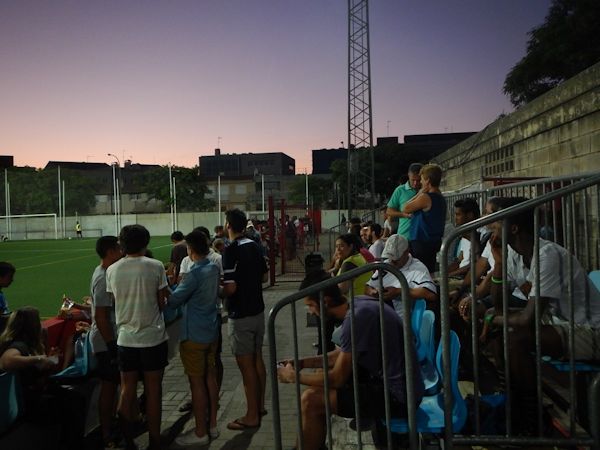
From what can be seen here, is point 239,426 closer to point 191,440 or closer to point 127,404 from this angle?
point 191,440

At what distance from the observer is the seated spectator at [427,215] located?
5008mm

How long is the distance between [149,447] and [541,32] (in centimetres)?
3197

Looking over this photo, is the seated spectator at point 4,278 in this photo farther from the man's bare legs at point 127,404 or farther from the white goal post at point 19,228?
the white goal post at point 19,228

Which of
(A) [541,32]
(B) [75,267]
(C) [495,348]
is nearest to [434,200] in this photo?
(C) [495,348]

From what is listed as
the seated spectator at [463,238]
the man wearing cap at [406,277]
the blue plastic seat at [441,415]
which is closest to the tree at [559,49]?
the seated spectator at [463,238]

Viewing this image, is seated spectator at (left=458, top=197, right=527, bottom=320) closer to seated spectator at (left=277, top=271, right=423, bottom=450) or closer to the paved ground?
seated spectator at (left=277, top=271, right=423, bottom=450)

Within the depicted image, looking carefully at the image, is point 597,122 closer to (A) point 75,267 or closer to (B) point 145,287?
(B) point 145,287

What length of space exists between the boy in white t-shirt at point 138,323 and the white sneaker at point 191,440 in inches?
10.5

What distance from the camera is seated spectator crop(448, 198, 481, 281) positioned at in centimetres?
505

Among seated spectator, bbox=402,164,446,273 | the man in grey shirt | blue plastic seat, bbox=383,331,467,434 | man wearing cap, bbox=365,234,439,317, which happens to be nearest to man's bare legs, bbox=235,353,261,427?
the man in grey shirt

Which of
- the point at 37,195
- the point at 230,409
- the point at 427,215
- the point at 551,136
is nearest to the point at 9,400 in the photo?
the point at 230,409

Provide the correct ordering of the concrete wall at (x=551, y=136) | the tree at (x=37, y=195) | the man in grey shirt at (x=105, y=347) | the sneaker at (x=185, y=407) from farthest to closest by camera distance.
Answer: the tree at (x=37, y=195) < the concrete wall at (x=551, y=136) < the sneaker at (x=185, y=407) < the man in grey shirt at (x=105, y=347)

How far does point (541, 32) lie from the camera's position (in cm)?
2808

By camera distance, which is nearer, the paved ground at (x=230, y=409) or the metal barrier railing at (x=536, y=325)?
the metal barrier railing at (x=536, y=325)
